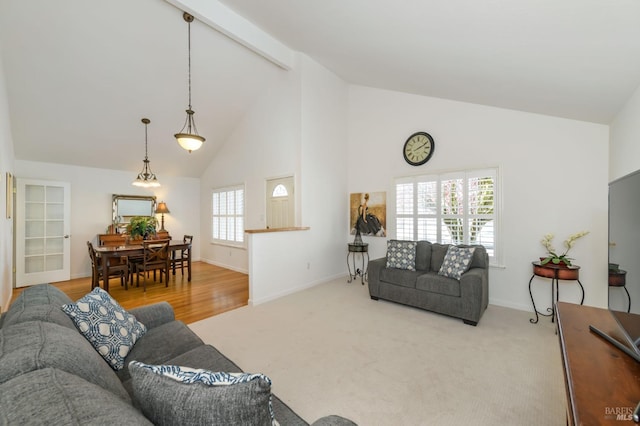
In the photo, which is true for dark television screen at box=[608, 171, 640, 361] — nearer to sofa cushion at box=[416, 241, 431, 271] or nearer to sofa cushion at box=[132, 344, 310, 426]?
sofa cushion at box=[132, 344, 310, 426]

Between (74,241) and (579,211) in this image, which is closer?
(579,211)

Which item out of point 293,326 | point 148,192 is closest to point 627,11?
point 293,326

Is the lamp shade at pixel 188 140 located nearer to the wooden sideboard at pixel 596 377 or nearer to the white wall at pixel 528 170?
the white wall at pixel 528 170

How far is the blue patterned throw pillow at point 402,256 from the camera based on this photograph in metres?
3.91

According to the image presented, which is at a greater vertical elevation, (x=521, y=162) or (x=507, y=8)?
(x=507, y=8)

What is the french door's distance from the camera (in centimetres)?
505

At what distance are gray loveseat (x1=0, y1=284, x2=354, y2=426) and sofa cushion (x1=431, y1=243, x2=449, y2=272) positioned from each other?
10.8ft

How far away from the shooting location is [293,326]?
3.20 metres

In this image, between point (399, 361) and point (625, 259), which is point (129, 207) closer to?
point (399, 361)

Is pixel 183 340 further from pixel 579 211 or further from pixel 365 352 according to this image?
pixel 579 211

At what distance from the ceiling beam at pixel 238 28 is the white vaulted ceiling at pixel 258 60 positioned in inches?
1.7

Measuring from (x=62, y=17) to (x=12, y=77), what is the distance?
1.33 meters

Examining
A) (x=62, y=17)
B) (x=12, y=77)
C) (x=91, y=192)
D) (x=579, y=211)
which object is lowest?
(x=579, y=211)

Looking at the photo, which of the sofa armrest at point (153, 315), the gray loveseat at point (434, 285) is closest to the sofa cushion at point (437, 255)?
the gray loveseat at point (434, 285)
